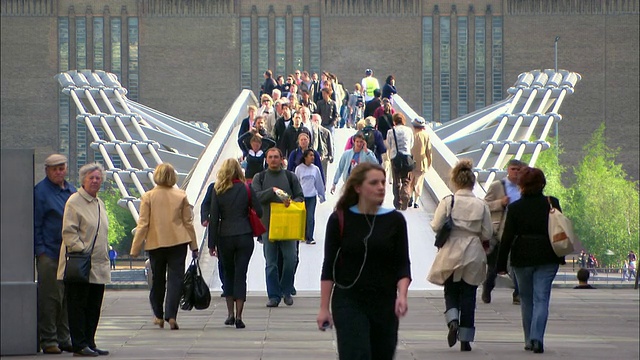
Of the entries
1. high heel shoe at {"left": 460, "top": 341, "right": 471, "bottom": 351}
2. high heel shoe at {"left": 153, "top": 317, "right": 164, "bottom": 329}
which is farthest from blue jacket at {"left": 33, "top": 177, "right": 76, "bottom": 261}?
high heel shoe at {"left": 460, "top": 341, "right": 471, "bottom": 351}

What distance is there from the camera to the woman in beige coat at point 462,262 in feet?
34.0

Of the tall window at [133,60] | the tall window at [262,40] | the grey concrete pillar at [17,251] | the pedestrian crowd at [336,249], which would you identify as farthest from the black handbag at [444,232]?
the tall window at [133,60]

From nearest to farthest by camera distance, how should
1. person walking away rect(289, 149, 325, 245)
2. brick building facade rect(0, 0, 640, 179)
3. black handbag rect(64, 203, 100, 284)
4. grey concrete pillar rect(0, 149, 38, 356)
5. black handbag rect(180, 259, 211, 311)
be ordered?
1. black handbag rect(64, 203, 100, 284)
2. grey concrete pillar rect(0, 149, 38, 356)
3. black handbag rect(180, 259, 211, 311)
4. person walking away rect(289, 149, 325, 245)
5. brick building facade rect(0, 0, 640, 179)

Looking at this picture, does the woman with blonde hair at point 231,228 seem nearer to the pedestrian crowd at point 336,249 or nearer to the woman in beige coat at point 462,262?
the pedestrian crowd at point 336,249

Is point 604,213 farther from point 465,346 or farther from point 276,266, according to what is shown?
point 465,346

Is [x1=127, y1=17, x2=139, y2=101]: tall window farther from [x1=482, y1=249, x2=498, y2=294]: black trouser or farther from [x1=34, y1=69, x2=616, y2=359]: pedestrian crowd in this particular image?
[x1=482, y1=249, x2=498, y2=294]: black trouser

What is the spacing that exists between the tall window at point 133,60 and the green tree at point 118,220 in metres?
5.10

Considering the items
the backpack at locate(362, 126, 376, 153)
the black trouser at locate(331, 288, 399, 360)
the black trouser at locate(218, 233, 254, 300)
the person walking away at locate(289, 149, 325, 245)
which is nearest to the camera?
the black trouser at locate(331, 288, 399, 360)

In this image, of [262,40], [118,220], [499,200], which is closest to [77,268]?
[499,200]

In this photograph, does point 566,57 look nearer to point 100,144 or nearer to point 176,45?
point 176,45

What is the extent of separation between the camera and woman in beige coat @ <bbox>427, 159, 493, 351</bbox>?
10.4 metres

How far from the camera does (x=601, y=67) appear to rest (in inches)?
2822

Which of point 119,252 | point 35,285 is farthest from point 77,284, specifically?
point 119,252

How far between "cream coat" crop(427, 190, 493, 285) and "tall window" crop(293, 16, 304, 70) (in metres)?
61.8
